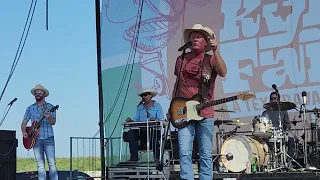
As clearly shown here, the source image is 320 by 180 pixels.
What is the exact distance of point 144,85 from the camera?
10719 mm

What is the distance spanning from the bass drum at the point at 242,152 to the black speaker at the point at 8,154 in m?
3.10

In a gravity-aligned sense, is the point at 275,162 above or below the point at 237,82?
below

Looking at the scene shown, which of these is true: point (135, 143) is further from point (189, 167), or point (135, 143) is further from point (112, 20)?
point (112, 20)

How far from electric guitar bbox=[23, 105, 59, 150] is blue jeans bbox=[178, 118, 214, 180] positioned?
319 cm

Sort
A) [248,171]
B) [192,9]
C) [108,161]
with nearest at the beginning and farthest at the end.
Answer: [248,171]
[108,161]
[192,9]

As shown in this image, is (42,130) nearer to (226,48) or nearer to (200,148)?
(200,148)

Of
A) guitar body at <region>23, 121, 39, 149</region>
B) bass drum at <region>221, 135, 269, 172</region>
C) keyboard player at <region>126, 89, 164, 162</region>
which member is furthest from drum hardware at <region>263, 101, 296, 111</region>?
guitar body at <region>23, 121, 39, 149</region>

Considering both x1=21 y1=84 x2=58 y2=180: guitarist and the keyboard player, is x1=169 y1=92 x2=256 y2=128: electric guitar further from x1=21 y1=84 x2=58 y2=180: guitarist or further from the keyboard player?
x1=21 y1=84 x2=58 y2=180: guitarist

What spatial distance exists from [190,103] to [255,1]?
508cm

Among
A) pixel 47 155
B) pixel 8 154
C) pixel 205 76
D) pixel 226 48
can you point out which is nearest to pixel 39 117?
pixel 47 155

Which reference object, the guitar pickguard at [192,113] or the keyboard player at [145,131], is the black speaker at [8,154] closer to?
the keyboard player at [145,131]

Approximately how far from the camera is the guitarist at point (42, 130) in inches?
295

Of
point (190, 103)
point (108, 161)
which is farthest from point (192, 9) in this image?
point (190, 103)

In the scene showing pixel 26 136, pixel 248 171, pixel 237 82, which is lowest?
pixel 248 171
